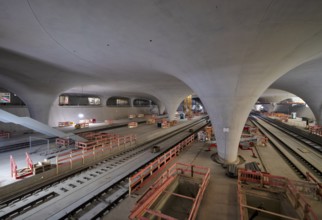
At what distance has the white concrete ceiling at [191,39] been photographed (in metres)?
4.71

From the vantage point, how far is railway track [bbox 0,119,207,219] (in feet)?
20.7

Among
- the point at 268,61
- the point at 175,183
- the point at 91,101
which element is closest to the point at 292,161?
the point at 268,61

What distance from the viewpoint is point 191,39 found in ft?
21.4

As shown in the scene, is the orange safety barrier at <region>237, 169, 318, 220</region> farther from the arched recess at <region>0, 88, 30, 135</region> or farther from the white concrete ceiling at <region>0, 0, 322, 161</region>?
the arched recess at <region>0, 88, 30, 135</region>

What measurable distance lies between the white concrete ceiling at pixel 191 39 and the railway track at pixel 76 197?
7779 mm

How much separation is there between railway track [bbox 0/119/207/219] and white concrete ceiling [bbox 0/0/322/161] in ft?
25.5

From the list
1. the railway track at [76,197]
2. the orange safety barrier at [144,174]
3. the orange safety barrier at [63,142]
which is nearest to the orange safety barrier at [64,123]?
the orange safety barrier at [63,142]

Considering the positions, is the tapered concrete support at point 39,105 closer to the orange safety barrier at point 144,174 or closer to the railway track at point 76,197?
the railway track at point 76,197

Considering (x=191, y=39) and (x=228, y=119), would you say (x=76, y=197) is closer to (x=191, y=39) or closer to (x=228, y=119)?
(x=191, y=39)

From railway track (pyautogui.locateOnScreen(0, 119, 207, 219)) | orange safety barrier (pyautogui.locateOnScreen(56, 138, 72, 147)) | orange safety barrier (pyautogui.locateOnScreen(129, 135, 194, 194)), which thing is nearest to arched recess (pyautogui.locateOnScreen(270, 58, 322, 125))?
orange safety barrier (pyautogui.locateOnScreen(129, 135, 194, 194))

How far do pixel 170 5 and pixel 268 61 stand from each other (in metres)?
6.03

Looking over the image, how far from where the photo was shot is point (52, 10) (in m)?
5.05

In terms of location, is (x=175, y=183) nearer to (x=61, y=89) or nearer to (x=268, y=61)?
(x=268, y=61)

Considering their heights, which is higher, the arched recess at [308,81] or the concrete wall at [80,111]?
the arched recess at [308,81]
